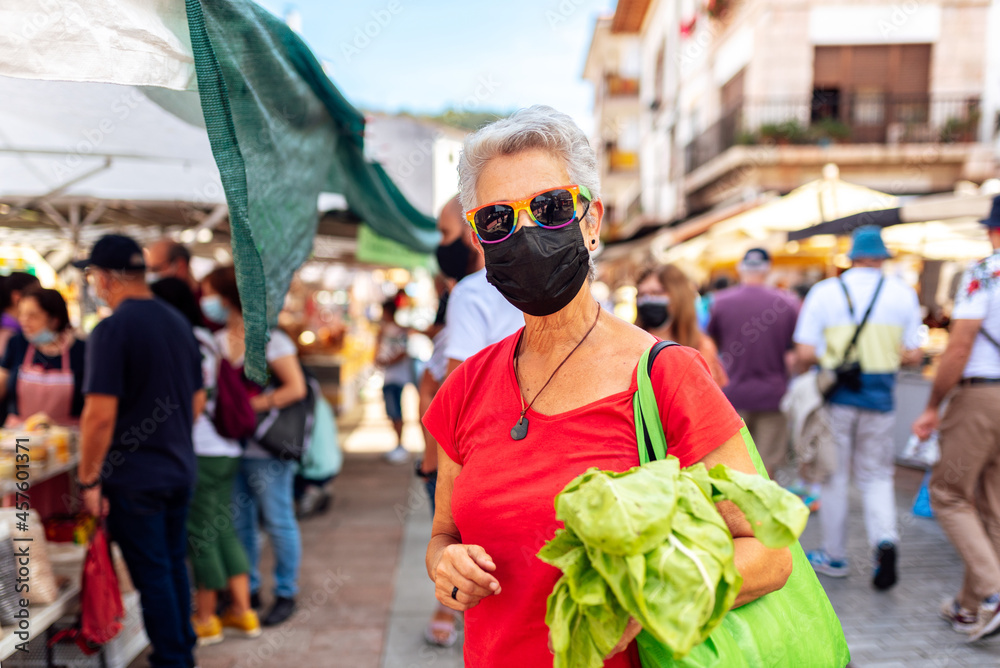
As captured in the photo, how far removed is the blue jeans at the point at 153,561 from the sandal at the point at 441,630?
4.15 ft

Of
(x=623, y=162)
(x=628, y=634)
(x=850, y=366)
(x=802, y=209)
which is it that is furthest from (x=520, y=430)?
(x=623, y=162)

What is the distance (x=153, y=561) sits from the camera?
3.02 meters

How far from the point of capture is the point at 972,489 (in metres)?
3.62

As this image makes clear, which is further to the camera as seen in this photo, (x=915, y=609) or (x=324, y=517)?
(x=324, y=517)

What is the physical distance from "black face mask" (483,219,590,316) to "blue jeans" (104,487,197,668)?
8.05ft

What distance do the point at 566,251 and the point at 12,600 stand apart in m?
2.75

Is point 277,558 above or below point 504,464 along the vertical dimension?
below

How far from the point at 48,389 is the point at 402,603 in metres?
2.58

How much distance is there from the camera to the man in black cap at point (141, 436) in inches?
115

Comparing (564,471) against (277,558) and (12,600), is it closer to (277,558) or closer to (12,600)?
(12,600)

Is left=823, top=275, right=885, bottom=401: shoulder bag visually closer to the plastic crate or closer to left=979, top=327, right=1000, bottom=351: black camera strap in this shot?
left=979, top=327, right=1000, bottom=351: black camera strap

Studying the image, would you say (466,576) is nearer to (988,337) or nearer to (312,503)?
(988,337)

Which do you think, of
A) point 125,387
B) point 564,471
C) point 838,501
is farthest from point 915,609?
point 125,387

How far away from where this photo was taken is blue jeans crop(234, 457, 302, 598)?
13.1ft
